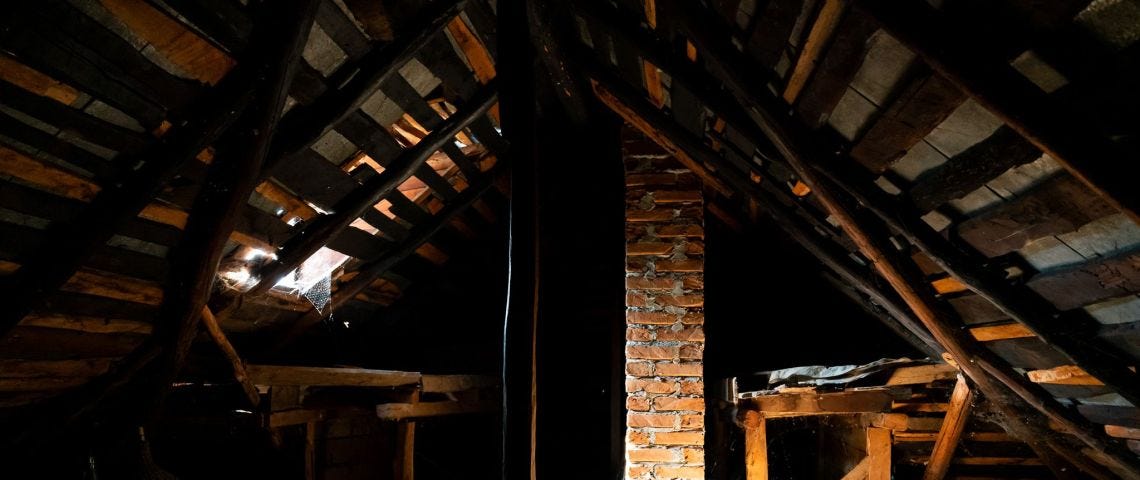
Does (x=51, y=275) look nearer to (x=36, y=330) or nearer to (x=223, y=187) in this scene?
(x=36, y=330)

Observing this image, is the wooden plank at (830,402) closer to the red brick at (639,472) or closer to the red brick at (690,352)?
the red brick at (690,352)

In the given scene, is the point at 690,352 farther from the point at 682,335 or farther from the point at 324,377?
the point at 324,377

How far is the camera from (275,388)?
3924mm

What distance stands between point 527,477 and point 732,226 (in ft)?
10.9

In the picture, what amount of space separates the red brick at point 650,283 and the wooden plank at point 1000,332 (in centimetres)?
157

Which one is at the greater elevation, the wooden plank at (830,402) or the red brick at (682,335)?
the red brick at (682,335)

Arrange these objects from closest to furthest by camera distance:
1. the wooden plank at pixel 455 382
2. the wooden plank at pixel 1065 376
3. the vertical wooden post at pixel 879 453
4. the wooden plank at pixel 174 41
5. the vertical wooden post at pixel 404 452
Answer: the wooden plank at pixel 174 41, the wooden plank at pixel 1065 376, the vertical wooden post at pixel 879 453, the vertical wooden post at pixel 404 452, the wooden plank at pixel 455 382

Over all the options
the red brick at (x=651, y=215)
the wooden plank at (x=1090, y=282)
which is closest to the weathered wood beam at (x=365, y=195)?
the red brick at (x=651, y=215)

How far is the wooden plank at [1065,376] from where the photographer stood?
2.46 m

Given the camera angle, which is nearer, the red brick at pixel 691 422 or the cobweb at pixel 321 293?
the red brick at pixel 691 422

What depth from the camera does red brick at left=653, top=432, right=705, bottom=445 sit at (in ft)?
8.85

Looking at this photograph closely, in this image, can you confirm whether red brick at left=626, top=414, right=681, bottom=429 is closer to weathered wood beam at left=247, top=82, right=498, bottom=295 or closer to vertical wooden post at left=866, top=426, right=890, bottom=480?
weathered wood beam at left=247, top=82, right=498, bottom=295

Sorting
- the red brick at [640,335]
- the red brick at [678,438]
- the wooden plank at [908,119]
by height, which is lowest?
the red brick at [678,438]

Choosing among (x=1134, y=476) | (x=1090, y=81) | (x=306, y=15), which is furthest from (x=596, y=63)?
(x=1134, y=476)
